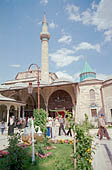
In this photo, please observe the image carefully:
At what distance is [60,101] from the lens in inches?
719

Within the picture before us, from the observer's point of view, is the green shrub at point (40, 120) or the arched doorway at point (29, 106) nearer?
the green shrub at point (40, 120)

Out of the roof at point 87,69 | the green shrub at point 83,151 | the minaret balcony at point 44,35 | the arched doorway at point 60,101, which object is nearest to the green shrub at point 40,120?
the green shrub at point 83,151

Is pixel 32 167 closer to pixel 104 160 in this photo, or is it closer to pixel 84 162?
pixel 84 162

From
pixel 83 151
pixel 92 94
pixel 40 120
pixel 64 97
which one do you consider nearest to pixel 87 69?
pixel 92 94

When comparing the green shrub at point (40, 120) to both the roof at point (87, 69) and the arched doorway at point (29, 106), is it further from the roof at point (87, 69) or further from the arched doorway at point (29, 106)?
the roof at point (87, 69)

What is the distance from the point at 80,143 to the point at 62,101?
51.1ft

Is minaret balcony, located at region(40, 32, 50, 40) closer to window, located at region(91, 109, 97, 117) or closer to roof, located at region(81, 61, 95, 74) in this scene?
roof, located at region(81, 61, 95, 74)

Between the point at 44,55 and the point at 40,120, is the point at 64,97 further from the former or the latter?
the point at 40,120

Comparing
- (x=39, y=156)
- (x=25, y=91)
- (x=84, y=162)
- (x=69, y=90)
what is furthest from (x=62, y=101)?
(x=84, y=162)

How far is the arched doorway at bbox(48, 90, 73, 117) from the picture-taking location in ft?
59.1

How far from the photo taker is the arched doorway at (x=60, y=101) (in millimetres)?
18000

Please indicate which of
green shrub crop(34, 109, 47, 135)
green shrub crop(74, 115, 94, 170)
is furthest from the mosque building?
green shrub crop(74, 115, 94, 170)

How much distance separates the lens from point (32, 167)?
3.14 metres

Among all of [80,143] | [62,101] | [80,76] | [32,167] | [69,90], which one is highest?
[80,76]
